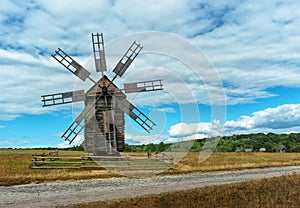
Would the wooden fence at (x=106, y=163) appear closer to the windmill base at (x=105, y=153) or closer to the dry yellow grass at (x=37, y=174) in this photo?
the windmill base at (x=105, y=153)

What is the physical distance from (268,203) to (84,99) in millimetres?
20039

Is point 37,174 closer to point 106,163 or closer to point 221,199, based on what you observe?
point 106,163

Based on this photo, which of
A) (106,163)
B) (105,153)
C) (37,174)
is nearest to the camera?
(37,174)

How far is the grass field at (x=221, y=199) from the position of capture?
1336 centimetres

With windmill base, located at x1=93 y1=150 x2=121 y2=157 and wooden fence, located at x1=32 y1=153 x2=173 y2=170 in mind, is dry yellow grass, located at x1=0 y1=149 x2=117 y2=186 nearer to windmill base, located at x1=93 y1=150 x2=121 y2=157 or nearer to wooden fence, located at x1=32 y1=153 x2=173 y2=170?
wooden fence, located at x1=32 y1=153 x2=173 y2=170

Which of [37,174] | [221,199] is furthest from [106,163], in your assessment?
[221,199]

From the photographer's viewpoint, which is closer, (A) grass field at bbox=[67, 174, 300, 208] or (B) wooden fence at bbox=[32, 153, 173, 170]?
(A) grass field at bbox=[67, 174, 300, 208]

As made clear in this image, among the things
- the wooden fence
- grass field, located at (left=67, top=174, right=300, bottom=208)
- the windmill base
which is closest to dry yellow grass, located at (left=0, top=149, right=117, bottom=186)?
the wooden fence

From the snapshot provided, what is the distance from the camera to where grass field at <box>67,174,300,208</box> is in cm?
1336

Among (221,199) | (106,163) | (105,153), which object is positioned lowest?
(221,199)

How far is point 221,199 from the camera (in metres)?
14.5

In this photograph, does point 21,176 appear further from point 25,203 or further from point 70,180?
point 25,203

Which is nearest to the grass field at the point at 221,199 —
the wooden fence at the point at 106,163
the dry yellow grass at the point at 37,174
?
the dry yellow grass at the point at 37,174

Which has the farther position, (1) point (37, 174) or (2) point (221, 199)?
(1) point (37, 174)
